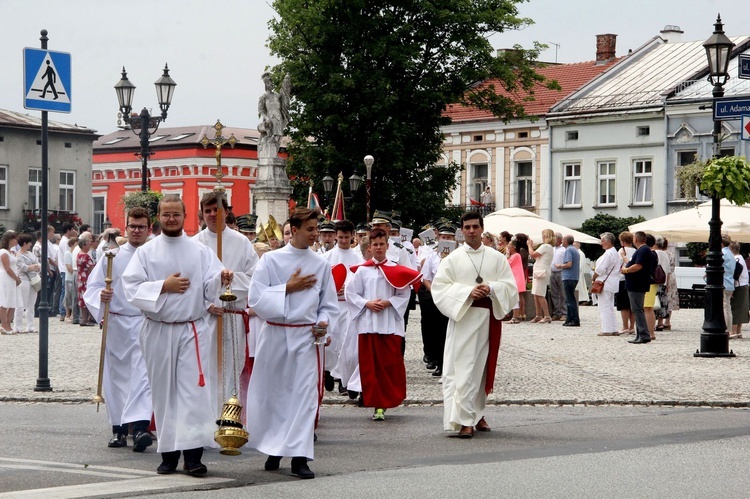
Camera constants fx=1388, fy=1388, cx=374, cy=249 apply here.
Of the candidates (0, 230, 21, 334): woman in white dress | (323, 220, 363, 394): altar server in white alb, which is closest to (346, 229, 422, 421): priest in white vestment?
(323, 220, 363, 394): altar server in white alb

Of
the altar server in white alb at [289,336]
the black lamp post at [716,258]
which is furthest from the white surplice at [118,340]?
the black lamp post at [716,258]

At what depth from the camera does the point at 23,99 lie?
14.9 metres

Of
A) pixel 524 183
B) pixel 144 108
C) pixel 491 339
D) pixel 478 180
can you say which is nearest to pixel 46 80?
pixel 491 339

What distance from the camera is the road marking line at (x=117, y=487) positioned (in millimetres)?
8461

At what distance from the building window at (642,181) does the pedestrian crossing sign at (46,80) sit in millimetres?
42489

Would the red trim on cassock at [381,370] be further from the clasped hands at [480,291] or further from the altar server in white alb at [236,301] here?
the altar server in white alb at [236,301]

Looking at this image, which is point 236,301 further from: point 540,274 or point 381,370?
point 540,274

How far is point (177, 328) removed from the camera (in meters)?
9.68

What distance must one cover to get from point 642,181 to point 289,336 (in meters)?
47.3

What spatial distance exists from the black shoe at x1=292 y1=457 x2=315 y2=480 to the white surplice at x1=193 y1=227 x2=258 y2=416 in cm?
111

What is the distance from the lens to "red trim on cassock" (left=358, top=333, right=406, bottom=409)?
42.0ft

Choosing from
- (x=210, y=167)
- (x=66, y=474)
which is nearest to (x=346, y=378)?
(x=66, y=474)

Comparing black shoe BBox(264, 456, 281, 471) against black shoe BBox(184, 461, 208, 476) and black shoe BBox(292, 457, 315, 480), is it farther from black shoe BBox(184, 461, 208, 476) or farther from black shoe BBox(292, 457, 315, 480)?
black shoe BBox(184, 461, 208, 476)

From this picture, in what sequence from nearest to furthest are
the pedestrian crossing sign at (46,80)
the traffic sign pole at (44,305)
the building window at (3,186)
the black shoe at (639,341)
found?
the pedestrian crossing sign at (46,80) < the traffic sign pole at (44,305) < the black shoe at (639,341) < the building window at (3,186)
